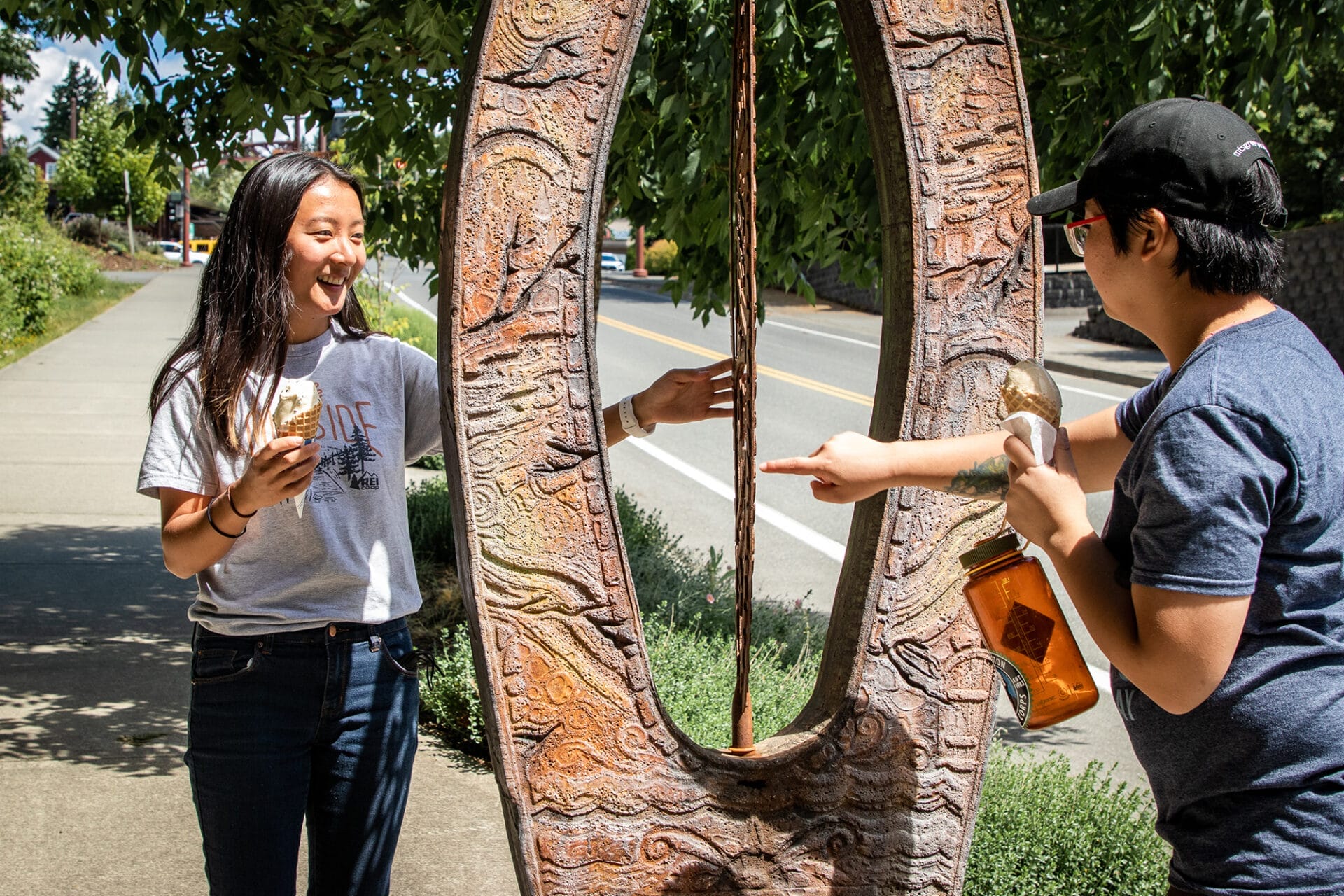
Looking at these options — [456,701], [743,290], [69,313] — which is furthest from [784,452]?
[69,313]

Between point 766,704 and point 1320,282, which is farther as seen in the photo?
point 1320,282

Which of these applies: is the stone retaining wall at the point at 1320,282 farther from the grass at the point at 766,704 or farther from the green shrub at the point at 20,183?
the green shrub at the point at 20,183

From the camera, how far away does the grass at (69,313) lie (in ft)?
53.3

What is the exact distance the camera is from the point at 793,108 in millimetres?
4469

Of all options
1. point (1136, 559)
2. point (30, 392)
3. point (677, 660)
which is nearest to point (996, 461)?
point (1136, 559)

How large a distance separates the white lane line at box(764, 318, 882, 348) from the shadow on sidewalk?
1317 cm

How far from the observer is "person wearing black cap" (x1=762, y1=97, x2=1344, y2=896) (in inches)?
54.4

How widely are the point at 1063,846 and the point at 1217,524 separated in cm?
221

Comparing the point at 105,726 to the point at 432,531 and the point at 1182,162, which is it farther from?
the point at 1182,162

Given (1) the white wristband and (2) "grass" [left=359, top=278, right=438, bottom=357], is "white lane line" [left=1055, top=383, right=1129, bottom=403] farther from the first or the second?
(1) the white wristband

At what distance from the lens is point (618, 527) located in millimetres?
2109

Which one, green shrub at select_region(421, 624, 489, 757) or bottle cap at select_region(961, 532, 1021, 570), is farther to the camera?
green shrub at select_region(421, 624, 489, 757)

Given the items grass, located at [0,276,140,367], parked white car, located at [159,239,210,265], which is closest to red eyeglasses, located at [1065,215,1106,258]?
grass, located at [0,276,140,367]

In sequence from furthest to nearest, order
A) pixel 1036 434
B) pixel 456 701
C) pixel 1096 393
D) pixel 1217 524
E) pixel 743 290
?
pixel 1096 393 → pixel 456 701 → pixel 743 290 → pixel 1036 434 → pixel 1217 524
